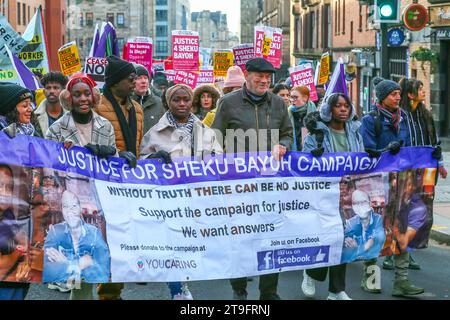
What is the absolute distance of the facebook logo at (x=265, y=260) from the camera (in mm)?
6953

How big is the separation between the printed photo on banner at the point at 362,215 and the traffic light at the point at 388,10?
5.45 meters

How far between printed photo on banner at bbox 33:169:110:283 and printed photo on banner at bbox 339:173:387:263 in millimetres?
1983

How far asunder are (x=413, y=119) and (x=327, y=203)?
2.07 meters

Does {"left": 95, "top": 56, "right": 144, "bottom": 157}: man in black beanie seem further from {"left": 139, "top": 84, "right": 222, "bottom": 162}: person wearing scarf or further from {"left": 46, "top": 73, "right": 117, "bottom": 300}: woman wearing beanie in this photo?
{"left": 46, "top": 73, "right": 117, "bottom": 300}: woman wearing beanie

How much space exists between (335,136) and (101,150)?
2116 mm

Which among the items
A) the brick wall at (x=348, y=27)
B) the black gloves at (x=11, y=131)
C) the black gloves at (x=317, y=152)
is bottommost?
the black gloves at (x=317, y=152)

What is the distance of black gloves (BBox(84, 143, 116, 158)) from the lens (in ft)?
21.7

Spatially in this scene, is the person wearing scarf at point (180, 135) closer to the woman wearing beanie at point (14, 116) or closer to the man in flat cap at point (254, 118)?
the man in flat cap at point (254, 118)

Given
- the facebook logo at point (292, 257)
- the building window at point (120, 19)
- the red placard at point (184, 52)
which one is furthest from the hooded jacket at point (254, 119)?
the building window at point (120, 19)

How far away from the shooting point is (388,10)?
12516 millimetres

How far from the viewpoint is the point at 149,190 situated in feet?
22.1

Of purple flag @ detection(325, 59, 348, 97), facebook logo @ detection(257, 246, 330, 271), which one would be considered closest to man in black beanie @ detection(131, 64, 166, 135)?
purple flag @ detection(325, 59, 348, 97)

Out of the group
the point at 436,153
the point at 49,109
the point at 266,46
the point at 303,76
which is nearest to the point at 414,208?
the point at 436,153
